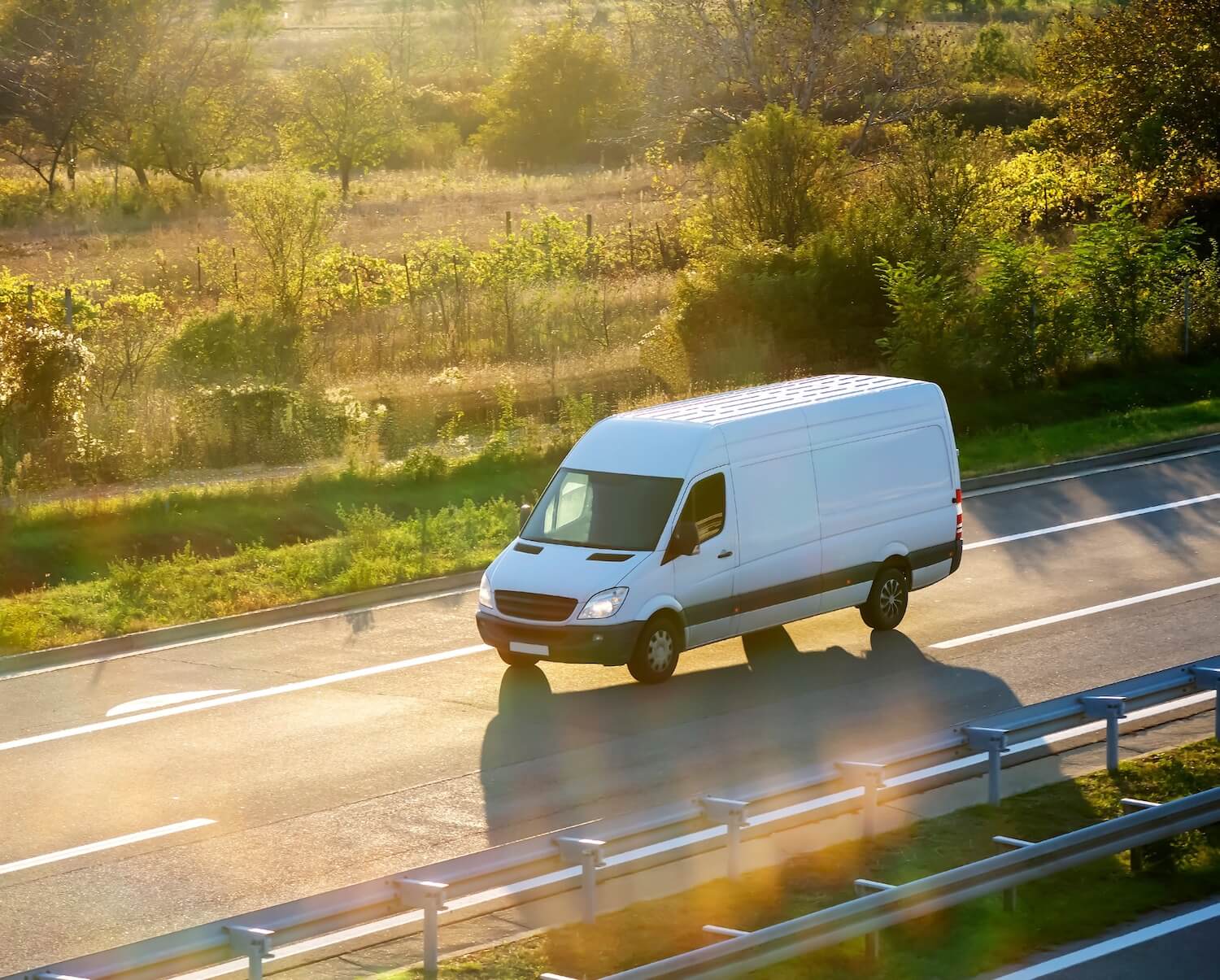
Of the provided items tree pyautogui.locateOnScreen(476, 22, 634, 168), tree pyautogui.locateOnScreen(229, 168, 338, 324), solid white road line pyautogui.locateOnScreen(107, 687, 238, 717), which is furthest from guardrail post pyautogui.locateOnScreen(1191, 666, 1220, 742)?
tree pyautogui.locateOnScreen(476, 22, 634, 168)

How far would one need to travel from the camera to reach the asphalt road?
10.9 m

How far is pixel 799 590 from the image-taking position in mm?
15578

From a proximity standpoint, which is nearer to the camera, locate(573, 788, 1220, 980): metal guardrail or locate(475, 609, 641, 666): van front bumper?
locate(573, 788, 1220, 980): metal guardrail

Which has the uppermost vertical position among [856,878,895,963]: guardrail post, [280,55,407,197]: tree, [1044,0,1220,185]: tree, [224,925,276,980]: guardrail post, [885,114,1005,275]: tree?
[280,55,407,197]: tree

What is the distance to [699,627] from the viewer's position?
587 inches

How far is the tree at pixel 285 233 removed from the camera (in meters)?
32.6

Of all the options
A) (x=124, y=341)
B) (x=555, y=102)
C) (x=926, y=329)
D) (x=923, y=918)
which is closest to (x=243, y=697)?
(x=923, y=918)

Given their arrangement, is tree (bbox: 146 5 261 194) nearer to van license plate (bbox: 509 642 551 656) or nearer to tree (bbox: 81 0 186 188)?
tree (bbox: 81 0 186 188)

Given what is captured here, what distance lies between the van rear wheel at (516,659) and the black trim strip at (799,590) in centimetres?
141

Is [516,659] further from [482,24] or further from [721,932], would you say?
[482,24]

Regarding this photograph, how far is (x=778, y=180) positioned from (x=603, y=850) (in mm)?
23328

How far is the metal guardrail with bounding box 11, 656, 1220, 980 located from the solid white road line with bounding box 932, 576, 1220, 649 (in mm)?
2994

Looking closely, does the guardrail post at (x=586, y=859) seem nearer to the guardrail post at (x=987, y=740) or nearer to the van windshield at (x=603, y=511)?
the guardrail post at (x=987, y=740)

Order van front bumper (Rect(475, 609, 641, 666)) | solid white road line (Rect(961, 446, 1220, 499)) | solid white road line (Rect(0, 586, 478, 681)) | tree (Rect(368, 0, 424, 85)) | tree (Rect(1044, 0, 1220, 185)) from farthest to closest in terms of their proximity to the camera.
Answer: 1. tree (Rect(368, 0, 424, 85))
2. tree (Rect(1044, 0, 1220, 185))
3. solid white road line (Rect(961, 446, 1220, 499))
4. solid white road line (Rect(0, 586, 478, 681))
5. van front bumper (Rect(475, 609, 641, 666))
